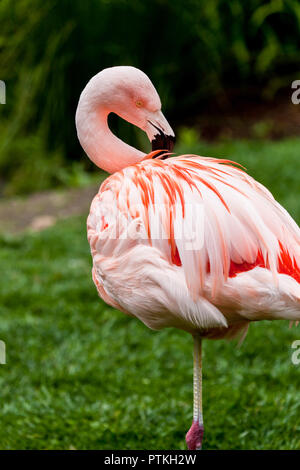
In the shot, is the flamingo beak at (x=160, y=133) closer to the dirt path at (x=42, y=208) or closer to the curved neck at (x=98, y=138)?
the curved neck at (x=98, y=138)

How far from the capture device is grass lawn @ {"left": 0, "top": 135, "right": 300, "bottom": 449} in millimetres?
2447

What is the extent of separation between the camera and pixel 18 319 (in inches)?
136

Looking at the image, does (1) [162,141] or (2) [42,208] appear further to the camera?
(2) [42,208]

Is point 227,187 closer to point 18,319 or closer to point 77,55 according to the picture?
point 18,319

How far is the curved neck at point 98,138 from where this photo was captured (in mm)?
1527

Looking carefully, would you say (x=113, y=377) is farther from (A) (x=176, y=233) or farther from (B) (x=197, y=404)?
(A) (x=176, y=233)

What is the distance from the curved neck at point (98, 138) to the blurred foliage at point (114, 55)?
382cm

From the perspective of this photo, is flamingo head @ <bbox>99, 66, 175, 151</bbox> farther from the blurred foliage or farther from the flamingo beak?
the blurred foliage

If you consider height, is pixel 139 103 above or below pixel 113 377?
above

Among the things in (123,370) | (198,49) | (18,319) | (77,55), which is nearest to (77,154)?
(77,55)

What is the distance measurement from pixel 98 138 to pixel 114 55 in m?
4.20

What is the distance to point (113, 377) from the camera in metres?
2.94

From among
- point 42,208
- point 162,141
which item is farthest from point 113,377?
point 42,208

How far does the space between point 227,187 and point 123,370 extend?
1741 mm
